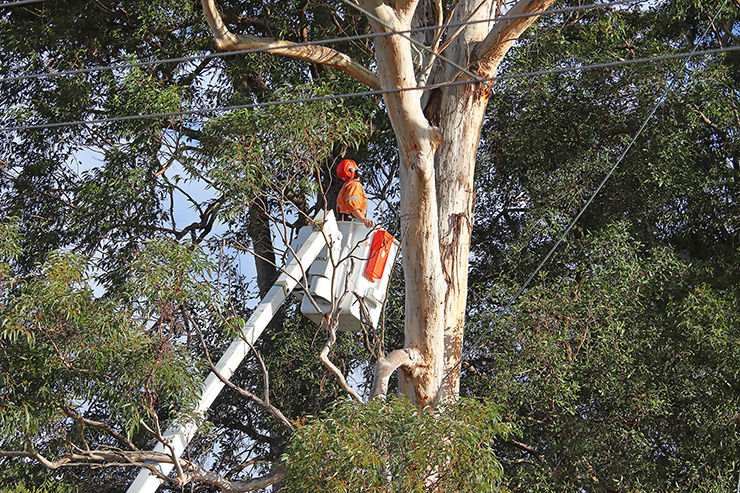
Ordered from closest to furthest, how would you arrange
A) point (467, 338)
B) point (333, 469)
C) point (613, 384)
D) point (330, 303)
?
point (333, 469)
point (330, 303)
point (613, 384)
point (467, 338)

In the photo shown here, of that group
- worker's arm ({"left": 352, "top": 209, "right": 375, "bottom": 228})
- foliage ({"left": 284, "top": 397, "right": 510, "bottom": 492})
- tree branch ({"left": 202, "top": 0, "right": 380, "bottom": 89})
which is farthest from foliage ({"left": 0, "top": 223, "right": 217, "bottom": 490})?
tree branch ({"left": 202, "top": 0, "right": 380, "bottom": 89})

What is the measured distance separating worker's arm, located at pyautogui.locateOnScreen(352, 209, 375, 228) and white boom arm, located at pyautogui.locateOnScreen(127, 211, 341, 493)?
24 cm

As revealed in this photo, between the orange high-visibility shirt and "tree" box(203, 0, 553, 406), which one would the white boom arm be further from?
"tree" box(203, 0, 553, 406)

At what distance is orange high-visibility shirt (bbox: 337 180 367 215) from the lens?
8.36 meters

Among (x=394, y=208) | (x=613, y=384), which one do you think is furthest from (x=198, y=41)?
(x=613, y=384)

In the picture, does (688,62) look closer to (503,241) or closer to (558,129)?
(558,129)

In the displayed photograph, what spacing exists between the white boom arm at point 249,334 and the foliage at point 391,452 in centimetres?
128

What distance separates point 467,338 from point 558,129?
2606 mm

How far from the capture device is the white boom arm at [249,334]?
22.4ft

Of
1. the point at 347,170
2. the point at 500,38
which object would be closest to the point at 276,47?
the point at 347,170

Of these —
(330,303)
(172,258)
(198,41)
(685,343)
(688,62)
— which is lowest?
(172,258)

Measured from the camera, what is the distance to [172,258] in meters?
6.77

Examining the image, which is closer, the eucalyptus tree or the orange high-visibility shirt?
the orange high-visibility shirt

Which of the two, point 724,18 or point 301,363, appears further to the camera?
point 724,18
